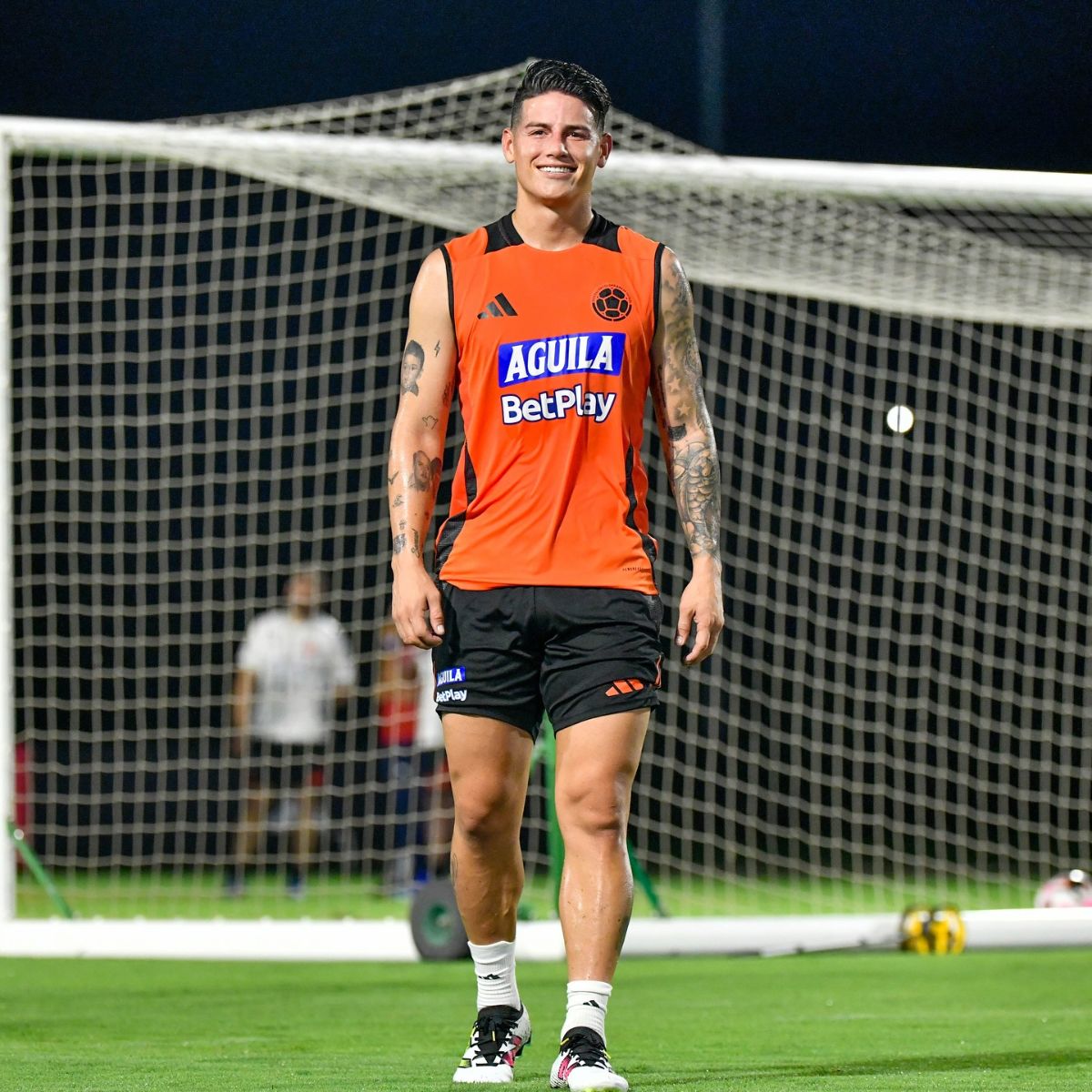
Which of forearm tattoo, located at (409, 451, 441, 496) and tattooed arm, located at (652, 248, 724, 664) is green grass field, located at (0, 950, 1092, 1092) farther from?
forearm tattoo, located at (409, 451, 441, 496)

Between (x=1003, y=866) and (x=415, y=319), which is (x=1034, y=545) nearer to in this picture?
(x=1003, y=866)

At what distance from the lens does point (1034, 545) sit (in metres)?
9.94

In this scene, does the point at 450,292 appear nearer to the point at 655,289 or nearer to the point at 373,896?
the point at 655,289

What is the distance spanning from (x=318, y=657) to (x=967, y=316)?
3.85 m

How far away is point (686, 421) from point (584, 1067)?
1211 millimetres

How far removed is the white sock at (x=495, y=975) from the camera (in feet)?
10.9

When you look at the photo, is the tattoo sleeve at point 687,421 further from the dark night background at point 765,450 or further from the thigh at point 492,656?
the dark night background at point 765,450

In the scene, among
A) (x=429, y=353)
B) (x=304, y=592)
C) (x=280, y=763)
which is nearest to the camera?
(x=429, y=353)

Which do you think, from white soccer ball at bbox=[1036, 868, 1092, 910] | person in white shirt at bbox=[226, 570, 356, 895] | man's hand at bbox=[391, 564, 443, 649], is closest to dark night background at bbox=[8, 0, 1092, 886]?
person in white shirt at bbox=[226, 570, 356, 895]

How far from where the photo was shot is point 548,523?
323cm

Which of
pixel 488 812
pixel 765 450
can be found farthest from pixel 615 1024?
pixel 765 450

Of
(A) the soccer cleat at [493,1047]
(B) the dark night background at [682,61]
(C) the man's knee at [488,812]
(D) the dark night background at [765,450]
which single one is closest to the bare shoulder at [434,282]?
(C) the man's knee at [488,812]

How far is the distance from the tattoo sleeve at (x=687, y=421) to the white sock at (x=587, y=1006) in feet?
2.72

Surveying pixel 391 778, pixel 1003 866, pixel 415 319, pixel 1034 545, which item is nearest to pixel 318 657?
pixel 391 778
